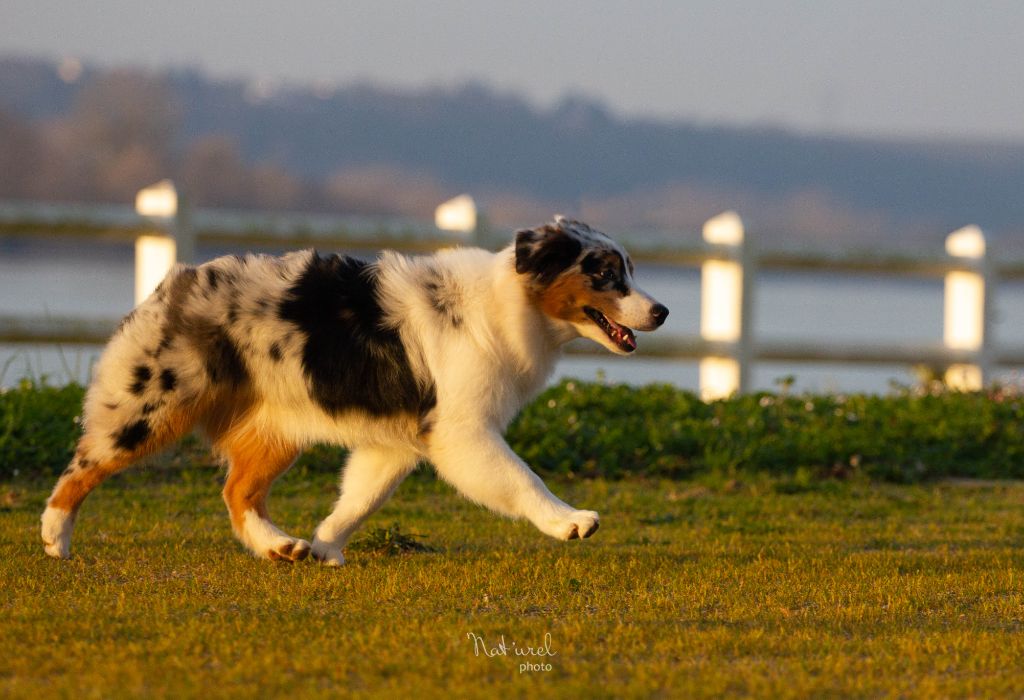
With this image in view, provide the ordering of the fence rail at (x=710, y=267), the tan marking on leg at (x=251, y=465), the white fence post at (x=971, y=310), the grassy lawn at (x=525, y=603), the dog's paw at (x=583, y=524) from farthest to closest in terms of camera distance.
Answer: the white fence post at (x=971, y=310)
the fence rail at (x=710, y=267)
the tan marking on leg at (x=251, y=465)
the dog's paw at (x=583, y=524)
the grassy lawn at (x=525, y=603)

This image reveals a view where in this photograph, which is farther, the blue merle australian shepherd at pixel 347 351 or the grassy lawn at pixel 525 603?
the blue merle australian shepherd at pixel 347 351

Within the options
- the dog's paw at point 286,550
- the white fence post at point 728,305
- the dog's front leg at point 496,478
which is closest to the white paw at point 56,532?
the dog's paw at point 286,550

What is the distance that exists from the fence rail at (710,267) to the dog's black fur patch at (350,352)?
583 cm

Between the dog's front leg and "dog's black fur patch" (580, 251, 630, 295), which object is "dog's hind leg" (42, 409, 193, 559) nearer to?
the dog's front leg

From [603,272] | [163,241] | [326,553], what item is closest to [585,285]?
[603,272]

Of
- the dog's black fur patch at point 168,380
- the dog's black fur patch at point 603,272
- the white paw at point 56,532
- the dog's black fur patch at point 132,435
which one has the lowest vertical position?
the white paw at point 56,532

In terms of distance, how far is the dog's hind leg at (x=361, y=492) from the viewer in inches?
256

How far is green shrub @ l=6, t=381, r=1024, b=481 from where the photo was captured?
29.7 feet

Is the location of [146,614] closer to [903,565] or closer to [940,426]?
[903,565]

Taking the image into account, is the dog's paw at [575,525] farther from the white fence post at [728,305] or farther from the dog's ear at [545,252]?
the white fence post at [728,305]

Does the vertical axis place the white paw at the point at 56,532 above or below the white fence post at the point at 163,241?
below

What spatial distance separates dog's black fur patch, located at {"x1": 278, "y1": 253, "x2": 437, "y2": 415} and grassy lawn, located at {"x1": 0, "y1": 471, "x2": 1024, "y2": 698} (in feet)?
2.34

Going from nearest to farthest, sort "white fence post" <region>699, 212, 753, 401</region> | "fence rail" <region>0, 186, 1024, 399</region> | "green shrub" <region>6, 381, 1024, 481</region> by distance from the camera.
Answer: "green shrub" <region>6, 381, 1024, 481</region>
"fence rail" <region>0, 186, 1024, 399</region>
"white fence post" <region>699, 212, 753, 401</region>

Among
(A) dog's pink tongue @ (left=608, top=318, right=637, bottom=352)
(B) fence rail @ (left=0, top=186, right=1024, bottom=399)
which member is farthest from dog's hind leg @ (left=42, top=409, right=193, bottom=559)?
(B) fence rail @ (left=0, top=186, right=1024, bottom=399)
